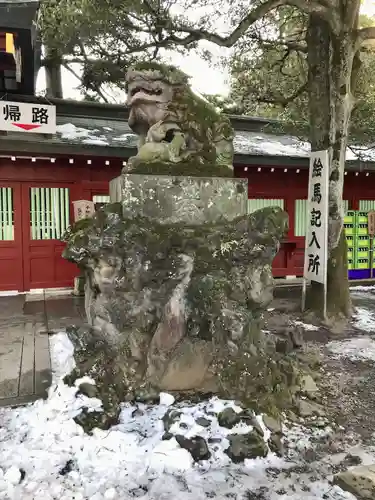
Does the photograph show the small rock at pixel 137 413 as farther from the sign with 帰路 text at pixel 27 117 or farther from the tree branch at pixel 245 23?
the sign with 帰路 text at pixel 27 117

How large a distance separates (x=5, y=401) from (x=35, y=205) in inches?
243

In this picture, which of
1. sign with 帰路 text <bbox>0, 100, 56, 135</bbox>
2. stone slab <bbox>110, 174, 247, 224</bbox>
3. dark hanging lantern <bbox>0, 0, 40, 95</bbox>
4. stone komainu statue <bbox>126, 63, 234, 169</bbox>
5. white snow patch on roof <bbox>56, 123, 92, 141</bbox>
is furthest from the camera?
white snow patch on roof <bbox>56, 123, 92, 141</bbox>

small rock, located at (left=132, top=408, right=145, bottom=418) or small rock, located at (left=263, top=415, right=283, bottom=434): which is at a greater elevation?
small rock, located at (left=132, top=408, right=145, bottom=418)

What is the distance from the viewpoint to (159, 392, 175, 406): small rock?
11.8 ft

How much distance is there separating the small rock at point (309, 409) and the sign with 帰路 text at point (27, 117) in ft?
24.4

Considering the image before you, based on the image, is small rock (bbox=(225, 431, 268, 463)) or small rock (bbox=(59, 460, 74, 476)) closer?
small rock (bbox=(59, 460, 74, 476))

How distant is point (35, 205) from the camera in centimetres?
929

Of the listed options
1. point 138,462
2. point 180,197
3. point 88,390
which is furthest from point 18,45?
point 138,462

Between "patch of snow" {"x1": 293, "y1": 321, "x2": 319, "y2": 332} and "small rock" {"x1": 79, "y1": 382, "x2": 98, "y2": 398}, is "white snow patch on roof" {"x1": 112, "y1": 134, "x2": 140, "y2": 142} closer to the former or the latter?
"patch of snow" {"x1": 293, "y1": 321, "x2": 319, "y2": 332}

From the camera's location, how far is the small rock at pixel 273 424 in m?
3.36

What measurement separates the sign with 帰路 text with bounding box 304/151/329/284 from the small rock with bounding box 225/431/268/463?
4.36 meters

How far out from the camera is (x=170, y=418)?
330 centimetres

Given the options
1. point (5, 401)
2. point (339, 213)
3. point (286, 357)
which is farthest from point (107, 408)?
point (339, 213)

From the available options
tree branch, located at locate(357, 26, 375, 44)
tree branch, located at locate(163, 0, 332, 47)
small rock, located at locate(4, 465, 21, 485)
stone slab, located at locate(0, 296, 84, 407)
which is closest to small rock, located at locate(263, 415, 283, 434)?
small rock, located at locate(4, 465, 21, 485)
